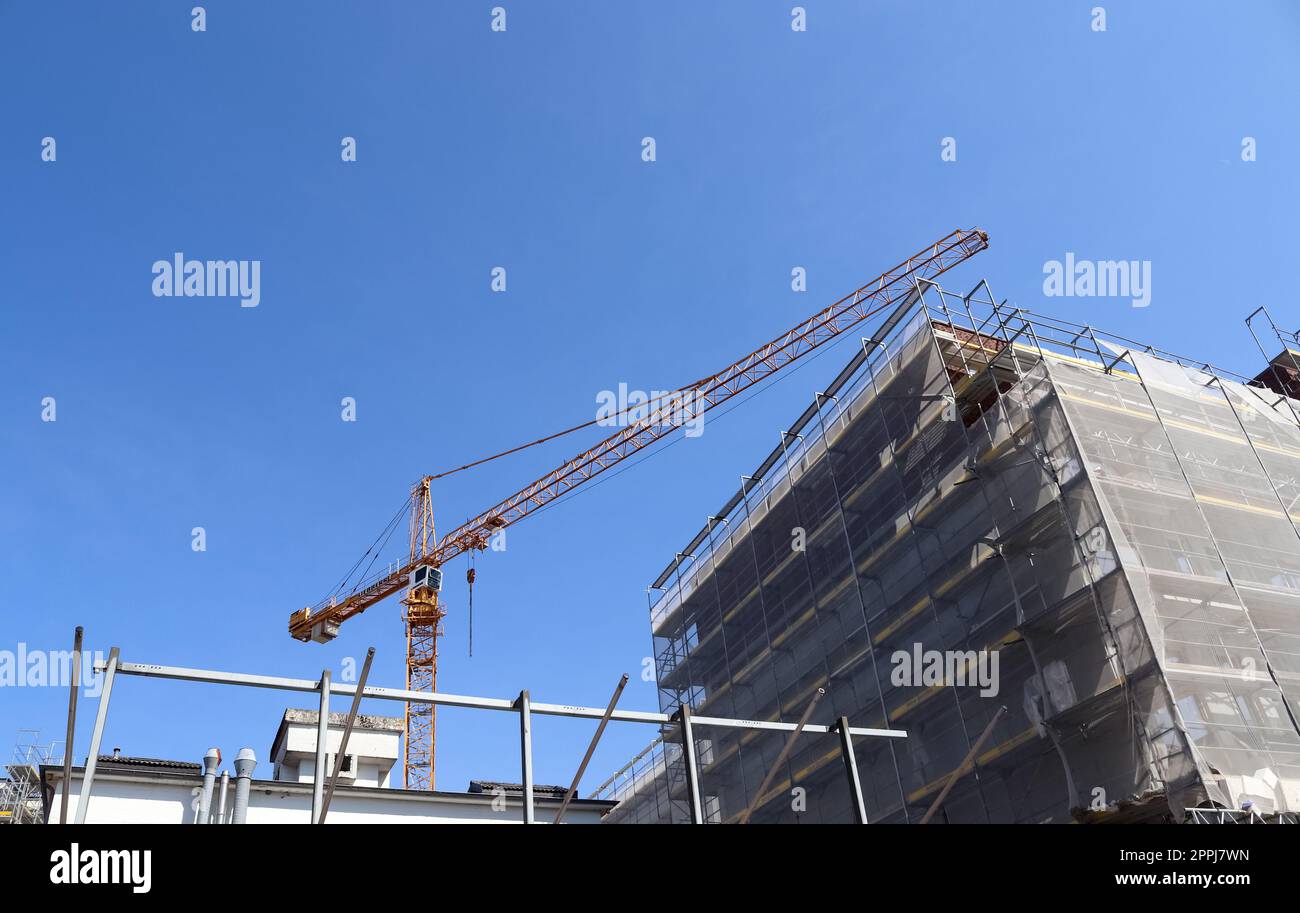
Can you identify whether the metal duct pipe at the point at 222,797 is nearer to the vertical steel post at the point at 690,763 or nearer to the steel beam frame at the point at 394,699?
the steel beam frame at the point at 394,699

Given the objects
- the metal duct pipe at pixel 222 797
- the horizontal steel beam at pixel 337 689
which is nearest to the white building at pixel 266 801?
the metal duct pipe at pixel 222 797

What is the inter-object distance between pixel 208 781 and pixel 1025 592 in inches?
678

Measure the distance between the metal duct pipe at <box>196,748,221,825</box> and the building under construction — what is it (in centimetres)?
1230

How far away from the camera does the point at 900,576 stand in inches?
949

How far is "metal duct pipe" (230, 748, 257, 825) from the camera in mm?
18844

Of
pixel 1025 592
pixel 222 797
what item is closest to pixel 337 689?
pixel 222 797

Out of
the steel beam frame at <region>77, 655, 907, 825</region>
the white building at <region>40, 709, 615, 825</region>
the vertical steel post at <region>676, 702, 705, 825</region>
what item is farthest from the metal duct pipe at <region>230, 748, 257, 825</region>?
the vertical steel post at <region>676, 702, 705, 825</region>

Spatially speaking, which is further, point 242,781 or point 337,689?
point 242,781

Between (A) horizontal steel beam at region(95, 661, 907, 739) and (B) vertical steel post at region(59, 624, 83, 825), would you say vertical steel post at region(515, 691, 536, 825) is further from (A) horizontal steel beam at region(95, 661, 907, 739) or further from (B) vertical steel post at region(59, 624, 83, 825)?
(B) vertical steel post at region(59, 624, 83, 825)

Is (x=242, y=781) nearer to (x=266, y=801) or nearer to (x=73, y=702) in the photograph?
(x=266, y=801)

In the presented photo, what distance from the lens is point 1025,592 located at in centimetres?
2023
